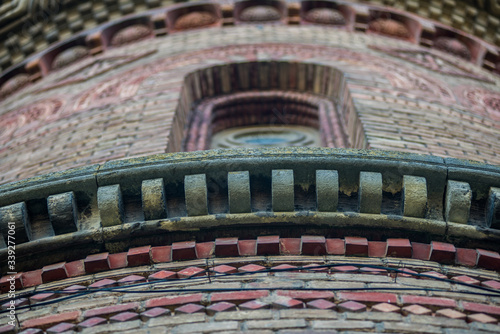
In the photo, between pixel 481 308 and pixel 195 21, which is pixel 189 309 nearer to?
pixel 481 308

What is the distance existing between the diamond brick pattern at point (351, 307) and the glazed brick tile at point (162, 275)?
906 millimetres

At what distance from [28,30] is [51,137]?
426cm

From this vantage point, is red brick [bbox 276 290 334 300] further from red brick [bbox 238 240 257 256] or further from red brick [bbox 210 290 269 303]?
red brick [bbox 238 240 257 256]

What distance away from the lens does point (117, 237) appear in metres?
3.39

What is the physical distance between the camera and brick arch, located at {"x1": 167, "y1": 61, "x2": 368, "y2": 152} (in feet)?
19.5

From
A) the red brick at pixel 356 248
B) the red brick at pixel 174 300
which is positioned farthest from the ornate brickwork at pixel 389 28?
the red brick at pixel 174 300

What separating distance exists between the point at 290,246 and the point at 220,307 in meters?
0.68

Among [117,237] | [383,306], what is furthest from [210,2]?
[383,306]

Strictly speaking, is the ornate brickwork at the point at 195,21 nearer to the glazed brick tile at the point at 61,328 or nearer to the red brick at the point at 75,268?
the red brick at the point at 75,268

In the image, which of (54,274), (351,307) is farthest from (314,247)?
(54,274)

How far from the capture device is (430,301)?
2777 mm

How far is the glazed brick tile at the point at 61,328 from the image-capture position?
271 centimetres

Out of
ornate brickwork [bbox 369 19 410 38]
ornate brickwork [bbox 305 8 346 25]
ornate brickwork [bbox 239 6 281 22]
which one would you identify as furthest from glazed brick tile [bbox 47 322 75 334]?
ornate brickwork [bbox 369 19 410 38]

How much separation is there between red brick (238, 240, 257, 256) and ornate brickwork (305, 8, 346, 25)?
18.4ft
